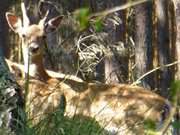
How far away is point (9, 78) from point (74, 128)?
2.10ft

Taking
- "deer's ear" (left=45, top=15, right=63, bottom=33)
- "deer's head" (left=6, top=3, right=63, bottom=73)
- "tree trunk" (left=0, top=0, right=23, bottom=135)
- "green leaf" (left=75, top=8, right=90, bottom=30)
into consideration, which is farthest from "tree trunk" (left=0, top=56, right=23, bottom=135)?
"deer's ear" (left=45, top=15, right=63, bottom=33)

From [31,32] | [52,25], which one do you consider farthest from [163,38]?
[31,32]

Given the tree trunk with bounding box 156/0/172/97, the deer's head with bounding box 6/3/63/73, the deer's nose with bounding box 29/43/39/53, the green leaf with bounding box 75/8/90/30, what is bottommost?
the tree trunk with bounding box 156/0/172/97

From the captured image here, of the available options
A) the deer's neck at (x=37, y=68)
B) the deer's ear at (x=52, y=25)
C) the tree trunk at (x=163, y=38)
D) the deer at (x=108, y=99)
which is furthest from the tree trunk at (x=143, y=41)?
the deer at (x=108, y=99)

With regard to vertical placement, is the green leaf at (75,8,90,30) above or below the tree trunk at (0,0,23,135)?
above

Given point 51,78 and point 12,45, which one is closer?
point 51,78

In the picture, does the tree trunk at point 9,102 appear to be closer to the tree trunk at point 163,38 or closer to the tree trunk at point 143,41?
the tree trunk at point 143,41

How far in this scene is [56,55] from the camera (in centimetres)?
1777

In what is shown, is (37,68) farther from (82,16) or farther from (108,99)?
(82,16)

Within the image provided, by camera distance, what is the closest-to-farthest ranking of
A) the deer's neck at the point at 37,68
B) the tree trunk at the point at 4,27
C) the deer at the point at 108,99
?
the deer at the point at 108,99 → the deer's neck at the point at 37,68 → the tree trunk at the point at 4,27

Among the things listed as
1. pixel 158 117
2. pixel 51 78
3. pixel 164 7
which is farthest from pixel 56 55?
pixel 158 117

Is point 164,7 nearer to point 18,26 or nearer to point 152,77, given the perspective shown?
point 152,77

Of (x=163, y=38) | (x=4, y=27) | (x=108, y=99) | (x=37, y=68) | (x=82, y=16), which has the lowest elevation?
(x=163, y=38)

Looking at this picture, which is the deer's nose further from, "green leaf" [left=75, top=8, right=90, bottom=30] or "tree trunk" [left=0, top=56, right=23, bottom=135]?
"green leaf" [left=75, top=8, right=90, bottom=30]
